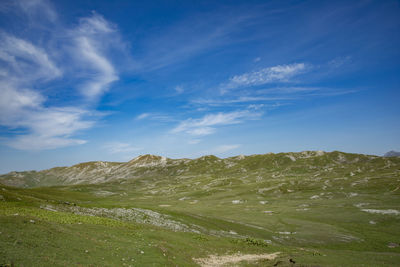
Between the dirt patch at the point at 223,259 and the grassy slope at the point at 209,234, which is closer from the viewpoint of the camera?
the grassy slope at the point at 209,234

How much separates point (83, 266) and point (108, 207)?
48599mm

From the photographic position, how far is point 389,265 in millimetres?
34812

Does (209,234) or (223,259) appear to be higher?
(223,259)

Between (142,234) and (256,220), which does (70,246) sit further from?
(256,220)

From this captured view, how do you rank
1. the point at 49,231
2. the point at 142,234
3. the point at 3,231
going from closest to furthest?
the point at 3,231
the point at 49,231
the point at 142,234

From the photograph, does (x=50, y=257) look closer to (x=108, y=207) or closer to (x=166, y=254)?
(x=166, y=254)

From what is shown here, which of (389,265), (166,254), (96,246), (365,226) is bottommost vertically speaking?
(365,226)

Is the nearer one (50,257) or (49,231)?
(50,257)

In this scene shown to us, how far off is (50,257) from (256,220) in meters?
79.0

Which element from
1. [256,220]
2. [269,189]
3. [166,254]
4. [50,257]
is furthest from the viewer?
[269,189]

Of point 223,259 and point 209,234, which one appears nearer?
point 223,259

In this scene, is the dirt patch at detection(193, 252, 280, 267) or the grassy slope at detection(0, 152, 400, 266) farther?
the dirt patch at detection(193, 252, 280, 267)

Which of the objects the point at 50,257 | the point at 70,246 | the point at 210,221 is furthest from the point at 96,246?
the point at 210,221

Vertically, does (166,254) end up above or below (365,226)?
above
